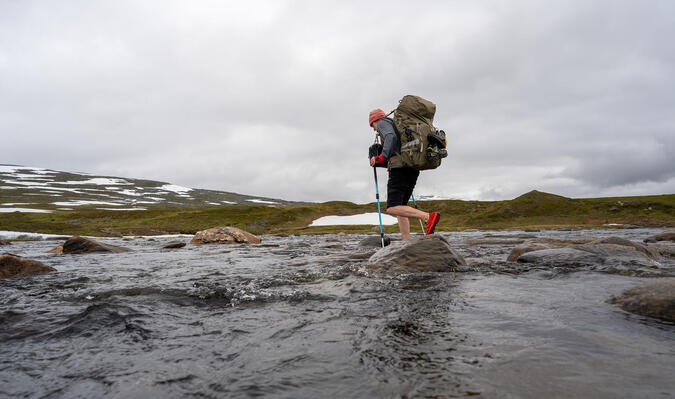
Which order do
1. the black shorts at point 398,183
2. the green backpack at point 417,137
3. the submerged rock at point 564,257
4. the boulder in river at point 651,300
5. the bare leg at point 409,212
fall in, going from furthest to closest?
the black shorts at point 398,183
the bare leg at point 409,212
the green backpack at point 417,137
the submerged rock at point 564,257
the boulder in river at point 651,300

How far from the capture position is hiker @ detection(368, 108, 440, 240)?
8.68 m

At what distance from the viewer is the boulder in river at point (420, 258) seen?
7516 millimetres

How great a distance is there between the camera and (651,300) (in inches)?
155

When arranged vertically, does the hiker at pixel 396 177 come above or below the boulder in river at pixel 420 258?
above

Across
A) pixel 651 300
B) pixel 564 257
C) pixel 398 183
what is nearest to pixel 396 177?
pixel 398 183

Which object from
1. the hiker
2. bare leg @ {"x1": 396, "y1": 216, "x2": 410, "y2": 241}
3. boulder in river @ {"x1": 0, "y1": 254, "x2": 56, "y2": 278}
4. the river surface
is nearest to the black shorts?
the hiker

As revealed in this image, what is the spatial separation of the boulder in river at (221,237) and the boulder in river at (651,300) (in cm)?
2178

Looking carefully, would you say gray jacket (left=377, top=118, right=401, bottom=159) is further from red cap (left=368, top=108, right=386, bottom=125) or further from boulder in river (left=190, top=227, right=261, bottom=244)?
boulder in river (left=190, top=227, right=261, bottom=244)

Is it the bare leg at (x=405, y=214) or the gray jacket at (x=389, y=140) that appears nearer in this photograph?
the gray jacket at (x=389, y=140)

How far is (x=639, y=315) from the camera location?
12.6 feet

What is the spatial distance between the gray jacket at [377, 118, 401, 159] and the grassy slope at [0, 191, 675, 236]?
42.4 m

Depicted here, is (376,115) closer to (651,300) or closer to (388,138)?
(388,138)

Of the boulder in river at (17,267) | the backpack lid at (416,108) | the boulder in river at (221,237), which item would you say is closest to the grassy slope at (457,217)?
the boulder in river at (221,237)

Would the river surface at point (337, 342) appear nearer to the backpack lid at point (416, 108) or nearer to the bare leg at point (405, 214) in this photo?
the bare leg at point (405, 214)
